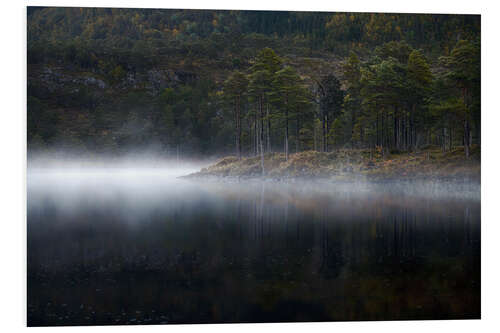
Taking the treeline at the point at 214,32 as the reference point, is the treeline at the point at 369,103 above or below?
below

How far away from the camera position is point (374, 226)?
7617mm

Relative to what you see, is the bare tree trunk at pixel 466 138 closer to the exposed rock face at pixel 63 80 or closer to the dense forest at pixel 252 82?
the dense forest at pixel 252 82

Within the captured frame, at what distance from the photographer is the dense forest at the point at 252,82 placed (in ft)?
24.4

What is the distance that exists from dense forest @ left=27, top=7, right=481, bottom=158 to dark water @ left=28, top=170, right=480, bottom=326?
77cm

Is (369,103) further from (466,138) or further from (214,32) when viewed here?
(214,32)

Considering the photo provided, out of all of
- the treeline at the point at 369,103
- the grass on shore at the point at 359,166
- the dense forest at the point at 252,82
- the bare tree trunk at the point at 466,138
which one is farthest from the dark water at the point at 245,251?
the treeline at the point at 369,103

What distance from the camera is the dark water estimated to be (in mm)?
6609

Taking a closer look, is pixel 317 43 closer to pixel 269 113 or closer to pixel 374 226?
pixel 269 113

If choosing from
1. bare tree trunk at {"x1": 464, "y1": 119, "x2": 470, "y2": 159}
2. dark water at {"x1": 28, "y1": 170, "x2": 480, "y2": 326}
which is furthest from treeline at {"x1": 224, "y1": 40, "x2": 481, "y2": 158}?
dark water at {"x1": 28, "y1": 170, "x2": 480, "y2": 326}

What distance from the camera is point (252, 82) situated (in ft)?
26.9

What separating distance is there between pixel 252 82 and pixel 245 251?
295 centimetres

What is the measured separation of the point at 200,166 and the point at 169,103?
1206 millimetres

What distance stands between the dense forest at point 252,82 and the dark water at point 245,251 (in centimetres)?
77

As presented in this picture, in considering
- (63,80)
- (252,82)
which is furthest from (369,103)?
(63,80)
